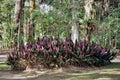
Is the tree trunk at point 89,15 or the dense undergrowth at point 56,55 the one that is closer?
the dense undergrowth at point 56,55

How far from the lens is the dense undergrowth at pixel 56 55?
12.0 m

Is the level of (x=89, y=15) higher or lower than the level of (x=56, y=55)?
higher

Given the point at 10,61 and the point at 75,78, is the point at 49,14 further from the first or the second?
the point at 75,78

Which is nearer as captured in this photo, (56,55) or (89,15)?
(56,55)

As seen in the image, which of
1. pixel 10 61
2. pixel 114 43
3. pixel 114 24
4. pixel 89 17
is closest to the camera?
pixel 10 61

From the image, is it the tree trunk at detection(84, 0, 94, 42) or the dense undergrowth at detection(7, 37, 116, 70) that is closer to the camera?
the dense undergrowth at detection(7, 37, 116, 70)

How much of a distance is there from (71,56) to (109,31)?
14366 mm

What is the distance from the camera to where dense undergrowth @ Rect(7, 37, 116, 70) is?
1198 cm

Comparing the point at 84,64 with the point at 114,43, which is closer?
the point at 84,64

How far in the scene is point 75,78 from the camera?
32.3 feet

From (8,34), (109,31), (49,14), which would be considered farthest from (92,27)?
(8,34)

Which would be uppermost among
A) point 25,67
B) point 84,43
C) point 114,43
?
point 84,43

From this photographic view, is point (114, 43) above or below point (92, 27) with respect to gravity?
below

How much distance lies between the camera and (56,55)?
11969mm
